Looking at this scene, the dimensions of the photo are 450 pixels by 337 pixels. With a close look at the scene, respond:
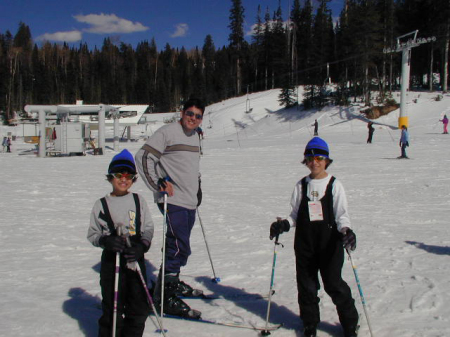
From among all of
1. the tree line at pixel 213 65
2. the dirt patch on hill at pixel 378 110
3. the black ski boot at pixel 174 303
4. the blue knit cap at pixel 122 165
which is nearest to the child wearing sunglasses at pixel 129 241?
the blue knit cap at pixel 122 165

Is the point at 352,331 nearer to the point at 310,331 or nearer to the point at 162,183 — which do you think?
the point at 310,331

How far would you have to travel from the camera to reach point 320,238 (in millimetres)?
3156

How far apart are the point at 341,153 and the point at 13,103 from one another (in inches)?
2629

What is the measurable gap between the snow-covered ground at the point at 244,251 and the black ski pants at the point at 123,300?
371mm

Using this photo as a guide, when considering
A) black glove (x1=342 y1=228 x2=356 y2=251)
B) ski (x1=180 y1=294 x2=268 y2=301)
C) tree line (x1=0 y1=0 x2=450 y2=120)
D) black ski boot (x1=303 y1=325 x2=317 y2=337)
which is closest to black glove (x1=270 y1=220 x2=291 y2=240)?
black glove (x1=342 y1=228 x2=356 y2=251)

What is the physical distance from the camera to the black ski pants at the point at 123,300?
294cm

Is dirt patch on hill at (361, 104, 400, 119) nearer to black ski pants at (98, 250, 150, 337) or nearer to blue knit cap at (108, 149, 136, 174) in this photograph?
blue knit cap at (108, 149, 136, 174)

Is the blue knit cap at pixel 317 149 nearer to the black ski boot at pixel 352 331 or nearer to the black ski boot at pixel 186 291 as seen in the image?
the black ski boot at pixel 352 331

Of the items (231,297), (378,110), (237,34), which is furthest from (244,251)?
(237,34)

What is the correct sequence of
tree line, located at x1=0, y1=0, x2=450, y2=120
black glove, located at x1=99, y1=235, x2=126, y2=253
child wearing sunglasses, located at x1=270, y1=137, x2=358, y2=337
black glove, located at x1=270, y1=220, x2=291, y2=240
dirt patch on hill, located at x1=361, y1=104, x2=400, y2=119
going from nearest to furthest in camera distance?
black glove, located at x1=99, y1=235, x2=126, y2=253
child wearing sunglasses, located at x1=270, y1=137, x2=358, y2=337
black glove, located at x1=270, y1=220, x2=291, y2=240
dirt patch on hill, located at x1=361, y1=104, x2=400, y2=119
tree line, located at x1=0, y1=0, x2=450, y2=120

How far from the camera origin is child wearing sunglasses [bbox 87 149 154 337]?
2.91 metres

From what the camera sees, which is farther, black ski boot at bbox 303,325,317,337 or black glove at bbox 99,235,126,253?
black ski boot at bbox 303,325,317,337

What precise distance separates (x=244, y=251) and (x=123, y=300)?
294cm

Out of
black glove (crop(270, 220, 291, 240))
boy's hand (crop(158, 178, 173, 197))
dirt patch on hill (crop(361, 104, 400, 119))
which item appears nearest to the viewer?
black glove (crop(270, 220, 291, 240))
